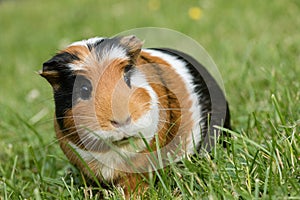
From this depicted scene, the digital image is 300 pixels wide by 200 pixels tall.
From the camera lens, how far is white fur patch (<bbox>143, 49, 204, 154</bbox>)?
103 inches

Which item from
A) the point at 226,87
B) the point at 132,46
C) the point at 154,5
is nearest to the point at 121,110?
the point at 132,46

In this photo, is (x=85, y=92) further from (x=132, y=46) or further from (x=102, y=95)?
(x=132, y=46)

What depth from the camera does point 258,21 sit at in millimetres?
5754

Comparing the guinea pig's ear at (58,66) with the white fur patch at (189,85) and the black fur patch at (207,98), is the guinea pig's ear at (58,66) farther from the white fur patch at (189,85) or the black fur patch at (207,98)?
the black fur patch at (207,98)

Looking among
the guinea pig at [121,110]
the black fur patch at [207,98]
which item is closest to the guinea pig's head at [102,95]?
the guinea pig at [121,110]

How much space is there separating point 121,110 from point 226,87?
2.10m

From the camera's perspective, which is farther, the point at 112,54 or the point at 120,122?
the point at 112,54

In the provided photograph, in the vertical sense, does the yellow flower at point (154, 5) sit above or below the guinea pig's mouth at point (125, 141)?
above

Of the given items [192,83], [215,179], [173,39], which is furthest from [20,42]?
[215,179]

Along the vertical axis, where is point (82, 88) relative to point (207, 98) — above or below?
above

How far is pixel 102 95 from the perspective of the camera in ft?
6.99

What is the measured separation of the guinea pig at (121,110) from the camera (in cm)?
212

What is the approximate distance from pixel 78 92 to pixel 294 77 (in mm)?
1979

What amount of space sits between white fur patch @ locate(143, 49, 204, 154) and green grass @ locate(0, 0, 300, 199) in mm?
181
